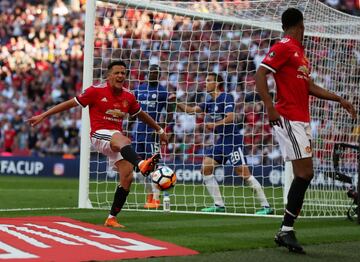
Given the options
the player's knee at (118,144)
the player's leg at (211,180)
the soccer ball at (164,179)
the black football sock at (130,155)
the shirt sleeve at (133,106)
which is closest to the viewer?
the soccer ball at (164,179)

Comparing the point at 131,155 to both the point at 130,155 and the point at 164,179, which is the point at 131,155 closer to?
the point at 130,155

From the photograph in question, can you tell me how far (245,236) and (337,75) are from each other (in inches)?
246

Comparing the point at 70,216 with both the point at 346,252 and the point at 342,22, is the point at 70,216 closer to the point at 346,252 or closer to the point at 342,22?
the point at 346,252

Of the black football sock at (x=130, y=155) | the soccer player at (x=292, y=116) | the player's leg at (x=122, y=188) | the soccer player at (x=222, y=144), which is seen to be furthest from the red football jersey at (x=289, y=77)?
the soccer player at (x=222, y=144)

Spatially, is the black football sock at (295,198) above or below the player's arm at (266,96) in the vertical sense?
below

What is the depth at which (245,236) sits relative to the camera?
8.04 metres

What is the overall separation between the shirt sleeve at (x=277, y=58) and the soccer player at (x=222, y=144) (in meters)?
4.14

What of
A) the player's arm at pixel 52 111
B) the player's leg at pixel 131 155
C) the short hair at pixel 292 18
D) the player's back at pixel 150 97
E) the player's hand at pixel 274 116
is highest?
the short hair at pixel 292 18

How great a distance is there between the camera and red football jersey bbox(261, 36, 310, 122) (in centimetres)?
711

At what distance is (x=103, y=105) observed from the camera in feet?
29.8

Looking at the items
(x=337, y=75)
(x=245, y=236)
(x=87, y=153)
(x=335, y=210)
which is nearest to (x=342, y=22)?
(x=337, y=75)

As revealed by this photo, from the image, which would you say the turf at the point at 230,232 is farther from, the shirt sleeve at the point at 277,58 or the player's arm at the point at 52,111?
the shirt sleeve at the point at 277,58

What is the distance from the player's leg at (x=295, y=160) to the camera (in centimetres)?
705

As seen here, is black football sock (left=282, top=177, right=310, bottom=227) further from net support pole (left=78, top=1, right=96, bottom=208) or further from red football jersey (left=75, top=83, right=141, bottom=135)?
net support pole (left=78, top=1, right=96, bottom=208)
